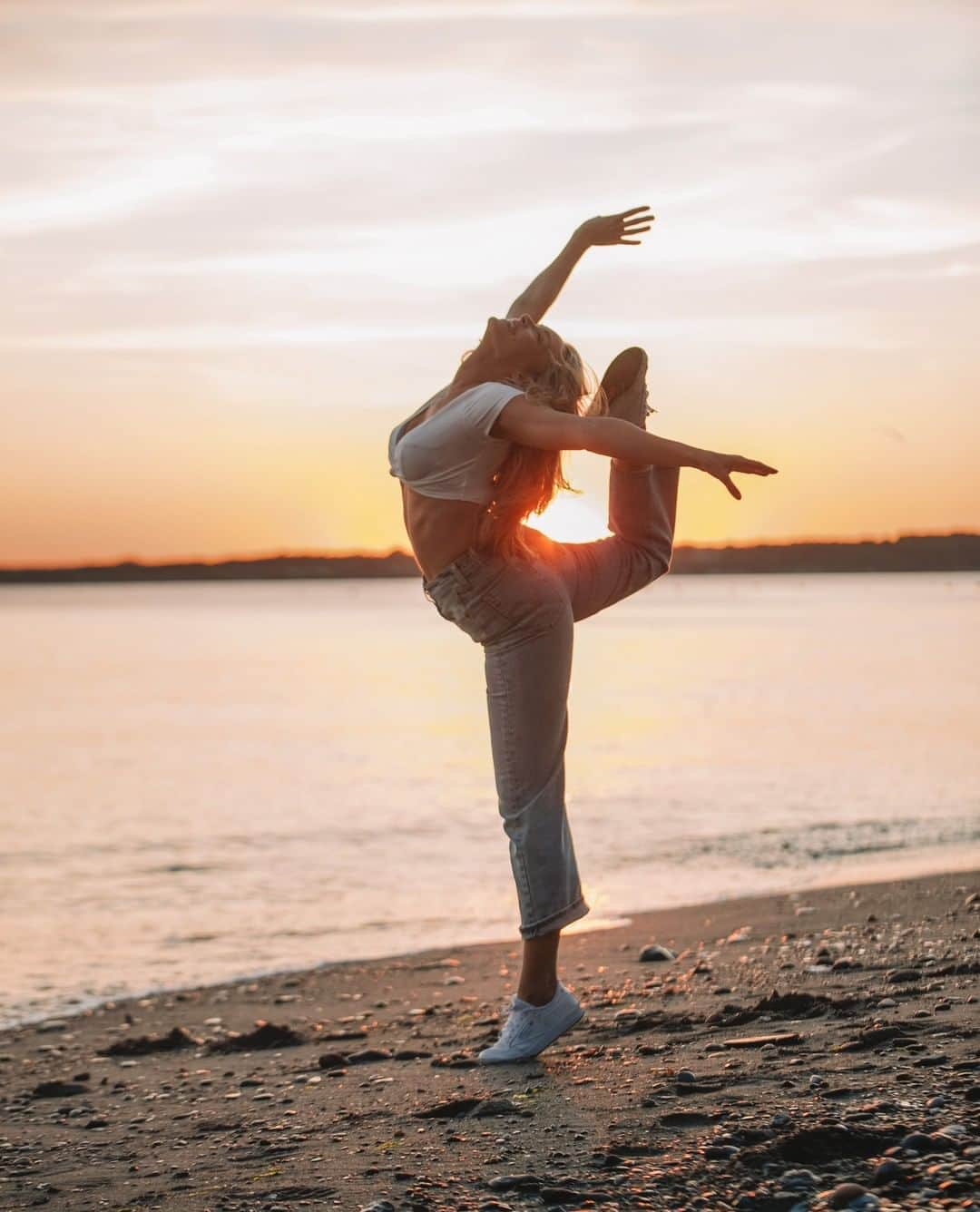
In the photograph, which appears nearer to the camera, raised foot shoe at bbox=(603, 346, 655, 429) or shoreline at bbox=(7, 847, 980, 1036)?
raised foot shoe at bbox=(603, 346, 655, 429)

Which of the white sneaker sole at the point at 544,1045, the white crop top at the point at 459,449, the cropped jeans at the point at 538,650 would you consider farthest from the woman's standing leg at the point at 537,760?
the white crop top at the point at 459,449

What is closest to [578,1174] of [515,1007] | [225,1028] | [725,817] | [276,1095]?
[515,1007]

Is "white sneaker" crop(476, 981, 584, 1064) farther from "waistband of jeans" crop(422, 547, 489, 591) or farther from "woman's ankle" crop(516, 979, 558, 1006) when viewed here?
"waistband of jeans" crop(422, 547, 489, 591)

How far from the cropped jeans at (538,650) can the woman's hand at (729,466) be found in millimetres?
1003

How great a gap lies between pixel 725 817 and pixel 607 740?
1039cm

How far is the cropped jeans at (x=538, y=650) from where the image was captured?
17.6 ft

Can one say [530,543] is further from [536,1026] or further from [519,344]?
[536,1026]

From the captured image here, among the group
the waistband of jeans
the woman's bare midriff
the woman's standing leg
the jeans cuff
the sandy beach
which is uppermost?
the woman's bare midriff

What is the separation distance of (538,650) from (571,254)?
1676 millimetres

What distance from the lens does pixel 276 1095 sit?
595 centimetres

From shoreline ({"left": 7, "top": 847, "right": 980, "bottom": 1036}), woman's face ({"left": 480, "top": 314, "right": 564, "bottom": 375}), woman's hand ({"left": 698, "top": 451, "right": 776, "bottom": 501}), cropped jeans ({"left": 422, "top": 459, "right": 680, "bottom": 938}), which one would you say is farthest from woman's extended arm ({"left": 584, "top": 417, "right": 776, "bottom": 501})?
shoreline ({"left": 7, "top": 847, "right": 980, "bottom": 1036})

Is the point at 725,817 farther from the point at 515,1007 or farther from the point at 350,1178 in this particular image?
the point at 350,1178

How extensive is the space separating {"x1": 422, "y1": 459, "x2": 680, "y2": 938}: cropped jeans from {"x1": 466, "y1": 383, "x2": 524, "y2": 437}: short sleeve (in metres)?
0.57

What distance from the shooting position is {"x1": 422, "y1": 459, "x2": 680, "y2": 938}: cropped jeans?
17.6 ft
